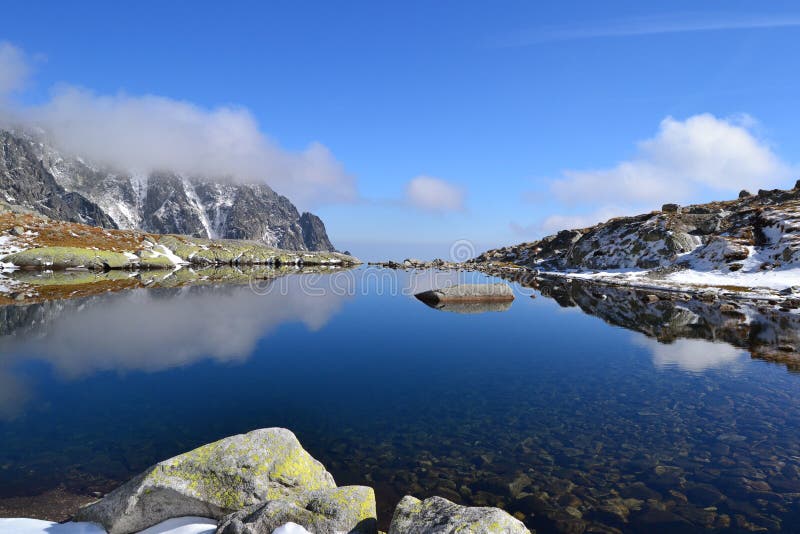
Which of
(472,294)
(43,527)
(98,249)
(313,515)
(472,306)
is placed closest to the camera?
(313,515)

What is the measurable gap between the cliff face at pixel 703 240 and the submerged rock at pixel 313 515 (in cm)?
7352

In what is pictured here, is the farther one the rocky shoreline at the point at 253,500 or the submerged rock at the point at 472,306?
the submerged rock at the point at 472,306

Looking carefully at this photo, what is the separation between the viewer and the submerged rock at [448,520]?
632 cm

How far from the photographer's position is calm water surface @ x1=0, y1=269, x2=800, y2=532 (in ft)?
34.7

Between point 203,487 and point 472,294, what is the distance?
41.4 meters

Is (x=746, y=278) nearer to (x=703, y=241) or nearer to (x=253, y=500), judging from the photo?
(x=703, y=241)

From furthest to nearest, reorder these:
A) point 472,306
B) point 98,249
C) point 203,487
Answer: point 98,249 < point 472,306 < point 203,487

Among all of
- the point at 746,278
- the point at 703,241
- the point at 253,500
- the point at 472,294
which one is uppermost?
the point at 703,241

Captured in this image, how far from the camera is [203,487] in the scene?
8375 mm

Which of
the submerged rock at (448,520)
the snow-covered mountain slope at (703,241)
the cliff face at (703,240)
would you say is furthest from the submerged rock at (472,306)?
the cliff face at (703,240)

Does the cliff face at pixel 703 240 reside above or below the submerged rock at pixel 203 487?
above

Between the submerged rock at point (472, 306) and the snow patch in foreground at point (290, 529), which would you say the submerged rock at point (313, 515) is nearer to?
the snow patch in foreground at point (290, 529)

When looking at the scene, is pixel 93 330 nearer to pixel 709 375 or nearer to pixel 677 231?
Result: pixel 709 375

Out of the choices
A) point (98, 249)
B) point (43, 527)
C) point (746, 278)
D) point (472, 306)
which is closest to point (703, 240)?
point (746, 278)
